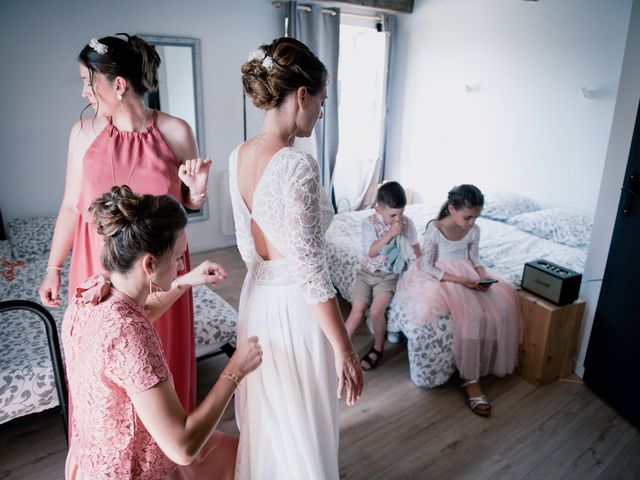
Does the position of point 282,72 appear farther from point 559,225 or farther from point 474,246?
point 559,225

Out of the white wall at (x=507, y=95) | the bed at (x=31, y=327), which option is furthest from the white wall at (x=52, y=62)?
the white wall at (x=507, y=95)

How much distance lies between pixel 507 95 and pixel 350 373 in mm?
3755

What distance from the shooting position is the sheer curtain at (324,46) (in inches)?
175

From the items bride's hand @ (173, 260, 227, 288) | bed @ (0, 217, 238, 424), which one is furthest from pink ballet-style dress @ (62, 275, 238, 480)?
bed @ (0, 217, 238, 424)

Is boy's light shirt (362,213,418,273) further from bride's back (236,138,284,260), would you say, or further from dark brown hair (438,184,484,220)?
bride's back (236,138,284,260)

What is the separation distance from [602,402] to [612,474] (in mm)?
517

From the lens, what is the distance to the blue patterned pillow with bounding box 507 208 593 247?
3.32 m

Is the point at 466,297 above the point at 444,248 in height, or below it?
below

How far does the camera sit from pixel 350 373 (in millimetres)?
1191

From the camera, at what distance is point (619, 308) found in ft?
7.20

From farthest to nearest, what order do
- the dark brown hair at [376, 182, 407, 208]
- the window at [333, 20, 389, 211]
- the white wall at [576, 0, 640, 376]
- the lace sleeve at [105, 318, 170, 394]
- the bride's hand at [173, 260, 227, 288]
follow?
the window at [333, 20, 389, 211] < the dark brown hair at [376, 182, 407, 208] < the white wall at [576, 0, 640, 376] < the bride's hand at [173, 260, 227, 288] < the lace sleeve at [105, 318, 170, 394]

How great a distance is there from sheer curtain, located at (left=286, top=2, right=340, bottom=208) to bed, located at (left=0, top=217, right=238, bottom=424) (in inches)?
105

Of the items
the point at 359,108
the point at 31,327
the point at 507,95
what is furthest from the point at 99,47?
the point at 359,108

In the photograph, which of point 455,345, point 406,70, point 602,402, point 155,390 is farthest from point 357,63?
point 155,390
